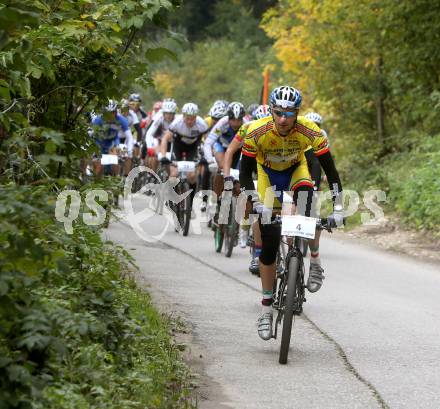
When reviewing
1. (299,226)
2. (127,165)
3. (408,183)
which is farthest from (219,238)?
(127,165)

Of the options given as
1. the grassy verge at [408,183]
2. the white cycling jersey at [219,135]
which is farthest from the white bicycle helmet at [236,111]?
the grassy verge at [408,183]

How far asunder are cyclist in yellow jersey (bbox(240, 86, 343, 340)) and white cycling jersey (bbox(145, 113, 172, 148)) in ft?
34.0

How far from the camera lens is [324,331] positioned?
29.5ft

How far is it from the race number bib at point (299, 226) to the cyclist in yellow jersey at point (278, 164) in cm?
22

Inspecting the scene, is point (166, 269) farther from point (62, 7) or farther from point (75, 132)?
point (62, 7)

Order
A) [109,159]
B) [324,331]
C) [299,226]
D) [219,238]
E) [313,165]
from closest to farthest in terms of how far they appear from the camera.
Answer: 1. [299,226]
2. [324,331]
3. [313,165]
4. [219,238]
5. [109,159]

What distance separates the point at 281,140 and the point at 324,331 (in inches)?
64.2

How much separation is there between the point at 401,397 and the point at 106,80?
10.0ft

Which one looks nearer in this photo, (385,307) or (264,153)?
(264,153)

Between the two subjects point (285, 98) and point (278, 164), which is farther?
point (278, 164)

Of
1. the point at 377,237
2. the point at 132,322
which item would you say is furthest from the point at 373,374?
the point at 377,237

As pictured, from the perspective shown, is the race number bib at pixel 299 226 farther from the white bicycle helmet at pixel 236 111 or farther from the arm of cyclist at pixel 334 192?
the white bicycle helmet at pixel 236 111

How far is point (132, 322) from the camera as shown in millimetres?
6570

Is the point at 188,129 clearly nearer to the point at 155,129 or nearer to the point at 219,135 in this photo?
the point at 219,135
